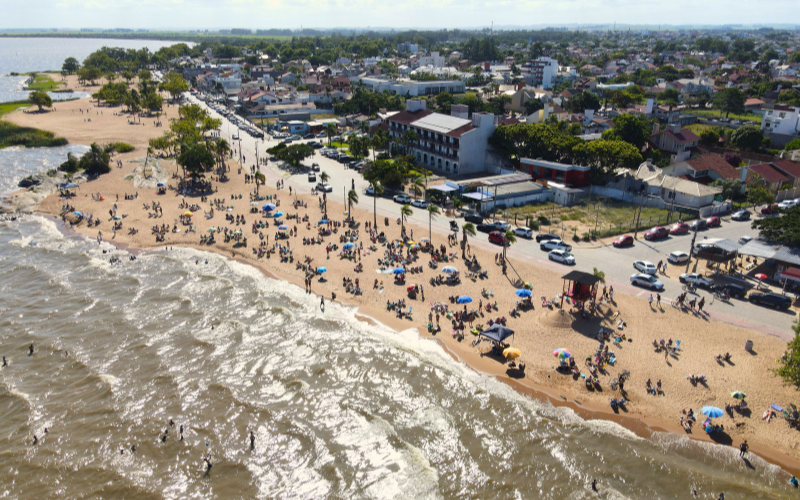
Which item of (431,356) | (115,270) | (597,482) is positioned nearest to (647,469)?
(597,482)

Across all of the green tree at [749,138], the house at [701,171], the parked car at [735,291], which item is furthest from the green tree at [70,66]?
the parked car at [735,291]

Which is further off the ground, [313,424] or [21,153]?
[21,153]

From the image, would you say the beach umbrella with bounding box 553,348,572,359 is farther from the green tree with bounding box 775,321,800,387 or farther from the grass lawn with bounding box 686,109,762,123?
the grass lawn with bounding box 686,109,762,123

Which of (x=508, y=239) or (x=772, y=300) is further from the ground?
(x=508, y=239)

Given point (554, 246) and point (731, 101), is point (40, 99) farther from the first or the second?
point (731, 101)

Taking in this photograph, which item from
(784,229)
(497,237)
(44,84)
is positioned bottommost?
(497,237)

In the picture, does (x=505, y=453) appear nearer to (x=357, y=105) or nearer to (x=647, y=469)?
(x=647, y=469)

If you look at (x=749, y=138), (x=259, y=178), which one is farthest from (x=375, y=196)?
(x=749, y=138)
